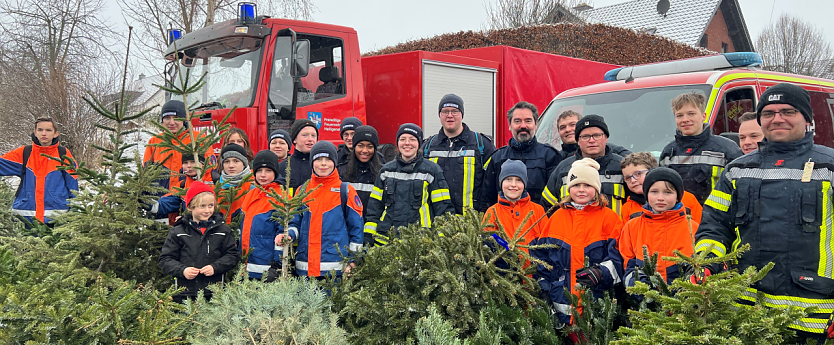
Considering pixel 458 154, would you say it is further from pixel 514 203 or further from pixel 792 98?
pixel 792 98

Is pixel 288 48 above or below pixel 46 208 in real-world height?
above

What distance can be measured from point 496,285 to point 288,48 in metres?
5.14

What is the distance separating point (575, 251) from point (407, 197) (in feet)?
5.19

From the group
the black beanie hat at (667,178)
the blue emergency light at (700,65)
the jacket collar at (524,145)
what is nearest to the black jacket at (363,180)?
the jacket collar at (524,145)

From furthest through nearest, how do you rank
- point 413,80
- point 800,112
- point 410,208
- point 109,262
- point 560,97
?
point 413,80 → point 560,97 → point 410,208 → point 109,262 → point 800,112

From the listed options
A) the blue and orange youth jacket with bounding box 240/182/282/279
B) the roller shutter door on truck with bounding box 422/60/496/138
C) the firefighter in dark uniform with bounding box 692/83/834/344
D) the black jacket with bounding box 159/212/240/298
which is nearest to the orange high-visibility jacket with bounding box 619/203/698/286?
the firefighter in dark uniform with bounding box 692/83/834/344

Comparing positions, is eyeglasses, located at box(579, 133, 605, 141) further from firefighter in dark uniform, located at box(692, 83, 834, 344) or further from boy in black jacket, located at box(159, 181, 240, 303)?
boy in black jacket, located at box(159, 181, 240, 303)

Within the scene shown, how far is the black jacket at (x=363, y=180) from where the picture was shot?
5.18 metres

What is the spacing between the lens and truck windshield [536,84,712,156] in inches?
215

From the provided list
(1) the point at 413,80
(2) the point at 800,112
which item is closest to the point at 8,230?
(1) the point at 413,80

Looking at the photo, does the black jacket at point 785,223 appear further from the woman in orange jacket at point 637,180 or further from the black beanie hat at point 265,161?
the black beanie hat at point 265,161

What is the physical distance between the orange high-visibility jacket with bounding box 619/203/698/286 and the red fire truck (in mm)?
4877

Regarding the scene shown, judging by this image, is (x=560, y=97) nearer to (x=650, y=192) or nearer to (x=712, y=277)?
(x=650, y=192)

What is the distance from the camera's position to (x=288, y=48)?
23.5ft
